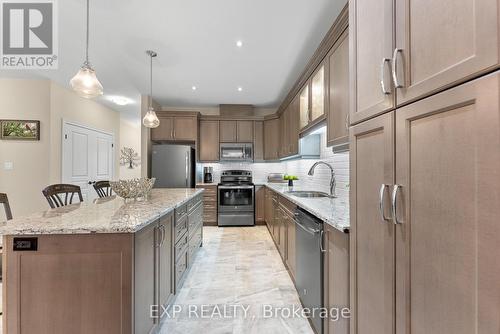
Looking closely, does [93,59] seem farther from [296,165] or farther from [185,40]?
[296,165]

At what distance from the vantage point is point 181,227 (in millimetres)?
2432

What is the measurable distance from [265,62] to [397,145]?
2.93 meters

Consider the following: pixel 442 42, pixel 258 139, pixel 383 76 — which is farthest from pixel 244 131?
pixel 442 42

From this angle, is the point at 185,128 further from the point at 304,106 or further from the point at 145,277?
the point at 145,277

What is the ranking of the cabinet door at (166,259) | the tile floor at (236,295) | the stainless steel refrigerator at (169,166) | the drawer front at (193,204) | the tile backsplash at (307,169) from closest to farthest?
the cabinet door at (166,259), the tile floor at (236,295), the tile backsplash at (307,169), the drawer front at (193,204), the stainless steel refrigerator at (169,166)

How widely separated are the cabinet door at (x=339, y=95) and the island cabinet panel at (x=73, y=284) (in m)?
1.59

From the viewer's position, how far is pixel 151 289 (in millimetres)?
1587

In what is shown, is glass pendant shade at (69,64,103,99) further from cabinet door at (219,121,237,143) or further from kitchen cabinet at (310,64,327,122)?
cabinet door at (219,121,237,143)

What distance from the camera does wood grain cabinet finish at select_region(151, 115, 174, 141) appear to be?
5133mm

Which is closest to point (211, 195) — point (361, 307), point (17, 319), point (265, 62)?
point (265, 62)

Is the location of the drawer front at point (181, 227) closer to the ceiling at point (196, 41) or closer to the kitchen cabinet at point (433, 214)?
the kitchen cabinet at point (433, 214)

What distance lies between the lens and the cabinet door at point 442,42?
54cm

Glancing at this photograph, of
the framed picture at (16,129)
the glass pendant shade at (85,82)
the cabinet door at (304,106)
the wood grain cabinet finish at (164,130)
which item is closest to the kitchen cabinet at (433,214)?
the cabinet door at (304,106)

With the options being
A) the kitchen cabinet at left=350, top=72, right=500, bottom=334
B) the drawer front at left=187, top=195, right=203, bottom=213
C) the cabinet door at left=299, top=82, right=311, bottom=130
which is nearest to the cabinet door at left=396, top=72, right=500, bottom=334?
the kitchen cabinet at left=350, top=72, right=500, bottom=334
